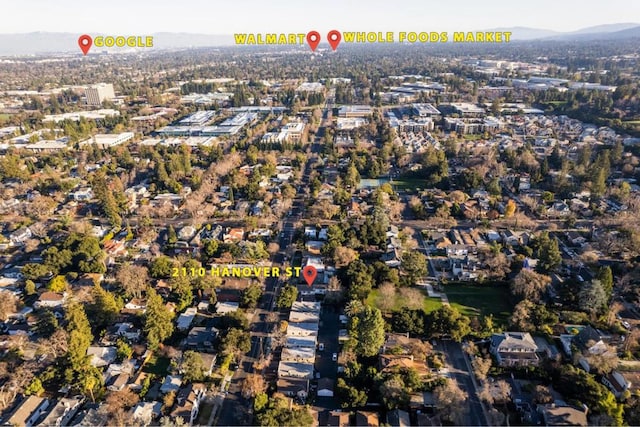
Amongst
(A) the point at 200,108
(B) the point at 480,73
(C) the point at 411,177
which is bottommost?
(C) the point at 411,177

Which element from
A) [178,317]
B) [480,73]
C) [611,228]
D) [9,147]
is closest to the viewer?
[178,317]

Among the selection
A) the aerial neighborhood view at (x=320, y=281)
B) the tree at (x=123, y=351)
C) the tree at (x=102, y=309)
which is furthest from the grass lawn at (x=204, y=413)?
the tree at (x=102, y=309)

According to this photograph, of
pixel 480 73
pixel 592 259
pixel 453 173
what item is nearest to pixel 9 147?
pixel 453 173

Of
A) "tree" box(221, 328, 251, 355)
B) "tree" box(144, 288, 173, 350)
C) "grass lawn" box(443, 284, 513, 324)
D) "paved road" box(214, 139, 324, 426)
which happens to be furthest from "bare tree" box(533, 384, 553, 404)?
"tree" box(144, 288, 173, 350)

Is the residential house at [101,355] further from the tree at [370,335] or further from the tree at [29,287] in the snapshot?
the tree at [370,335]

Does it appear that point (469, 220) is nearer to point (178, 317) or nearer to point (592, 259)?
point (592, 259)

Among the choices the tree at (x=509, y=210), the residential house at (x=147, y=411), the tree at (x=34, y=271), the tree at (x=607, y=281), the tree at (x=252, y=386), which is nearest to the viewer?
the residential house at (x=147, y=411)

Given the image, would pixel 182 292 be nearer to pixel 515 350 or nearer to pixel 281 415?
pixel 281 415
